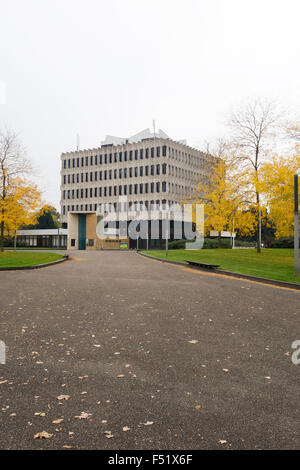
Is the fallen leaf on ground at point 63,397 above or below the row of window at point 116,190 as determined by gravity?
below

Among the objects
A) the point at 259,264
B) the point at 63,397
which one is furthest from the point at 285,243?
the point at 63,397

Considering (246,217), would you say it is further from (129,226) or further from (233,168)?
(129,226)

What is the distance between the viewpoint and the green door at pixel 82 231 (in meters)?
79.4

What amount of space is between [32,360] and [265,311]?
6.16 metres

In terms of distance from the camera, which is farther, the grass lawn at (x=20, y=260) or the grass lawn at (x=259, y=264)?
the grass lawn at (x=20, y=260)

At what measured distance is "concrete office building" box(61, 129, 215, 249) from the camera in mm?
81250

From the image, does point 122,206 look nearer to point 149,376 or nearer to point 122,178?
point 122,178

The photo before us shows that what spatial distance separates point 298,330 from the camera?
7.57 metres

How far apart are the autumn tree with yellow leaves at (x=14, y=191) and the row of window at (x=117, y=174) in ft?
158

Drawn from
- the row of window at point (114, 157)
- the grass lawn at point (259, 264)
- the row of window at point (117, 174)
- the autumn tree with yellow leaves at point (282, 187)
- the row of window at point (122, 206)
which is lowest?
the grass lawn at point (259, 264)

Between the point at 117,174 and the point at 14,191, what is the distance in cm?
5575

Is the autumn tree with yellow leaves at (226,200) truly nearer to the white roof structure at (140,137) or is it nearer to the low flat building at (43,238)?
the low flat building at (43,238)

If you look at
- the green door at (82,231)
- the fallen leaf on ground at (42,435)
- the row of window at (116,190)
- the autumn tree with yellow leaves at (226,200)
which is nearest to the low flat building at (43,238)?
the green door at (82,231)

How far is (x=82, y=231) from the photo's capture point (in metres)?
80.4
